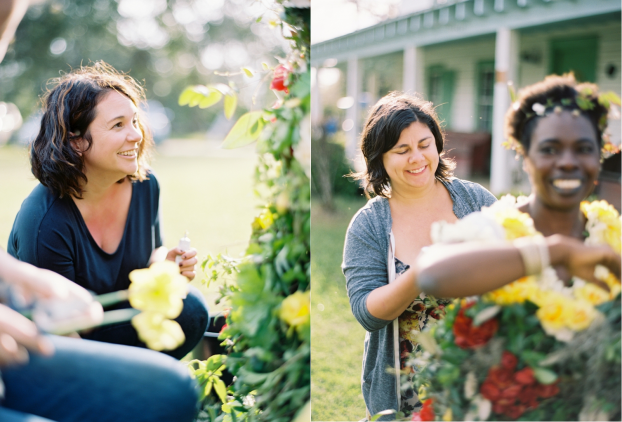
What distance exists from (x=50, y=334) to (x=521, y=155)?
3.98 ft

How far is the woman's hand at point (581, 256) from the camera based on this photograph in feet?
3.61

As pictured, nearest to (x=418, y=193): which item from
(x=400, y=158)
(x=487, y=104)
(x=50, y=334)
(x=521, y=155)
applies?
(x=400, y=158)

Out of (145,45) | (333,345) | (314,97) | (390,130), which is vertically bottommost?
(333,345)

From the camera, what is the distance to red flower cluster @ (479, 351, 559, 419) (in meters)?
1.15

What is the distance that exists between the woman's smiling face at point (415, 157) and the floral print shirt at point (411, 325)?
0.78ft

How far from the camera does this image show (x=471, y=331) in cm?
116

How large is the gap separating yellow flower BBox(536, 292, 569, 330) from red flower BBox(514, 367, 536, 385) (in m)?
0.12

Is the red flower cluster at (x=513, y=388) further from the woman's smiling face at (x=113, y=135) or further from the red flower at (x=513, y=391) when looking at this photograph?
the woman's smiling face at (x=113, y=135)

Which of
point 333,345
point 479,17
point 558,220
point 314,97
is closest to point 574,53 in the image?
point 479,17

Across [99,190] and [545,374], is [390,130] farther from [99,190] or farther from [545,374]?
[99,190]

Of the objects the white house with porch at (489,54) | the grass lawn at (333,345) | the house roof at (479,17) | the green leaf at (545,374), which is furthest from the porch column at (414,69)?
the green leaf at (545,374)

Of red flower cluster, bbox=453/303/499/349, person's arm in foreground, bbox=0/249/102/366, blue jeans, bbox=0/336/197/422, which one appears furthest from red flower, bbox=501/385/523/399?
person's arm in foreground, bbox=0/249/102/366

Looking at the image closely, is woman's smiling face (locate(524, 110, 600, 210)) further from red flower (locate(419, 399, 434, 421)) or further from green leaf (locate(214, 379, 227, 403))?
green leaf (locate(214, 379, 227, 403))

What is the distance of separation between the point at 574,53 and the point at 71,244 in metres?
3.73
